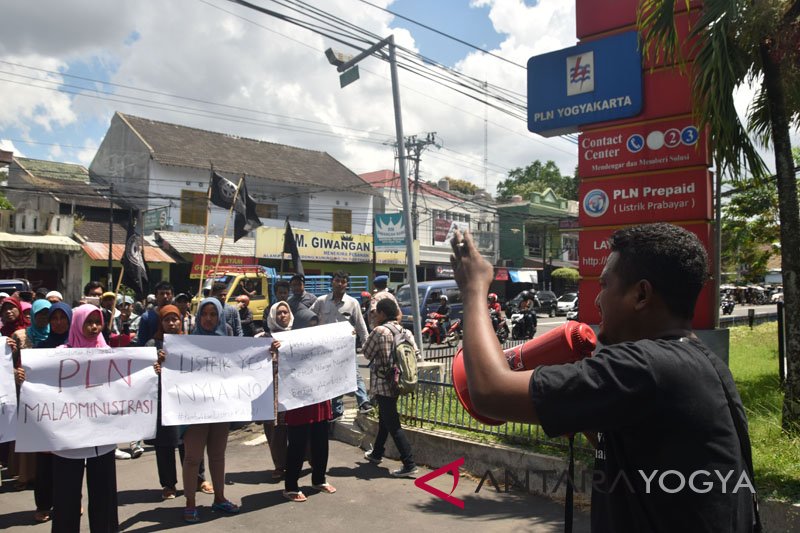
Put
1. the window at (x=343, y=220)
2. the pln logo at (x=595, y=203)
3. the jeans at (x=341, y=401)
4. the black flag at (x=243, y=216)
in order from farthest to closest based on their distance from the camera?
the window at (x=343, y=220) < the black flag at (x=243, y=216) < the pln logo at (x=595, y=203) < the jeans at (x=341, y=401)

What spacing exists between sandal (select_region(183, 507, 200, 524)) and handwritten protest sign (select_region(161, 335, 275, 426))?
71 centimetres

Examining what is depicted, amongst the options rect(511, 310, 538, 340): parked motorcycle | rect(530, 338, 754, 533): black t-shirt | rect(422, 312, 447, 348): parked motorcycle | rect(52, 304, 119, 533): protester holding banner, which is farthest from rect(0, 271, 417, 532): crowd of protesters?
rect(511, 310, 538, 340): parked motorcycle

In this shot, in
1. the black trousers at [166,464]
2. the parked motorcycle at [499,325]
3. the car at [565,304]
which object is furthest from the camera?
the car at [565,304]

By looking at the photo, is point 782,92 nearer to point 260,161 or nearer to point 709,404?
point 709,404

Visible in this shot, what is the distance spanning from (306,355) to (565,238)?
48483 mm

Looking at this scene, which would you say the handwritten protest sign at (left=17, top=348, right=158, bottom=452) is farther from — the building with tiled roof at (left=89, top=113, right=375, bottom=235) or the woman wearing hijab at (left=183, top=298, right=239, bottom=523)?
the building with tiled roof at (left=89, top=113, right=375, bottom=235)

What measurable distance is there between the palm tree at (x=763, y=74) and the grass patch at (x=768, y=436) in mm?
263

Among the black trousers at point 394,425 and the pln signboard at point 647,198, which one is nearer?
the black trousers at point 394,425

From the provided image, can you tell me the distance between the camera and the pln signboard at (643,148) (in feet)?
21.9

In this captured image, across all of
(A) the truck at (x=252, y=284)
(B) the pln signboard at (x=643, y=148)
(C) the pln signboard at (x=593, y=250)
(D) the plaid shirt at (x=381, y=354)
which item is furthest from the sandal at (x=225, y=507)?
(A) the truck at (x=252, y=284)

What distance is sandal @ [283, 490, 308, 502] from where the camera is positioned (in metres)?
5.61

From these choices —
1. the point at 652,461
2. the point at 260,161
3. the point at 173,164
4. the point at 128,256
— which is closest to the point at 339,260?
the point at 260,161

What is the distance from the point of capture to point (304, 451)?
5.74m

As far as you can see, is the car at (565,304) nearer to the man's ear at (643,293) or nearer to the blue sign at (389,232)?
the blue sign at (389,232)
